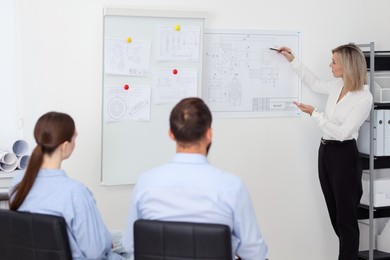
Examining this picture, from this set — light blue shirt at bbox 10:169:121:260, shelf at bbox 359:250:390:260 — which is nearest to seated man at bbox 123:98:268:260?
light blue shirt at bbox 10:169:121:260

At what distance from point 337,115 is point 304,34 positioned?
67 cm

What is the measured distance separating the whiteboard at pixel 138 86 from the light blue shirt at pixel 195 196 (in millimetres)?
1552

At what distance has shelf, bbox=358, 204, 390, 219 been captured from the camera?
14.4ft

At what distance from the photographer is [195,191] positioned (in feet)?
7.04

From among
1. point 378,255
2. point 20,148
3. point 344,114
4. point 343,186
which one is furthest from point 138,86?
point 378,255

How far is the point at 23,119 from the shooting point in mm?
3590

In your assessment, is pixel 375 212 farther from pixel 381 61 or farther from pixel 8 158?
pixel 8 158

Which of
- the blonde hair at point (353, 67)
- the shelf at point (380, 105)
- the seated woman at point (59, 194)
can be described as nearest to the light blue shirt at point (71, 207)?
the seated woman at point (59, 194)

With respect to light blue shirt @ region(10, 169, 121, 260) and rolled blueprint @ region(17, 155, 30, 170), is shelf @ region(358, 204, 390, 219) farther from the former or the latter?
light blue shirt @ region(10, 169, 121, 260)

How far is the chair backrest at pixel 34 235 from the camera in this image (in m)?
2.15

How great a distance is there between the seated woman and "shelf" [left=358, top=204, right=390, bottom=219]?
2508 mm

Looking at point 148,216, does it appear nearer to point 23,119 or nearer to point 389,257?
point 23,119

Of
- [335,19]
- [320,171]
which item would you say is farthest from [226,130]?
[335,19]

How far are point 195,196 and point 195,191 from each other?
0.06 ft
